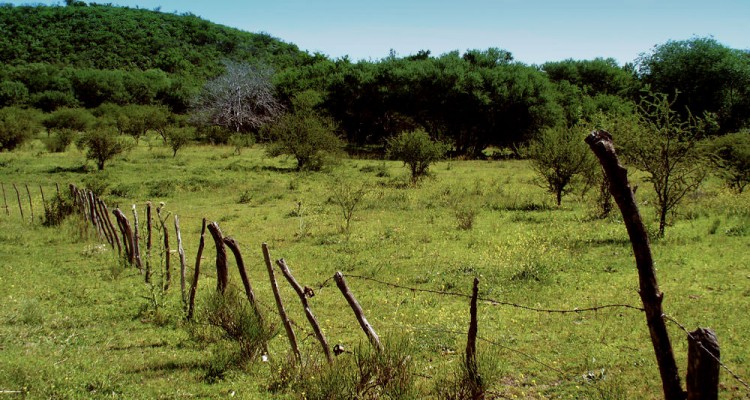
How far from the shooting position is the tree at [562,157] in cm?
2072

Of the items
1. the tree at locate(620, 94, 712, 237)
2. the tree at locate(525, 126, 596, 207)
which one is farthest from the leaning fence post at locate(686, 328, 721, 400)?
the tree at locate(525, 126, 596, 207)

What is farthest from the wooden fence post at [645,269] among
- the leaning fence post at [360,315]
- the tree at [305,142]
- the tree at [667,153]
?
the tree at [305,142]

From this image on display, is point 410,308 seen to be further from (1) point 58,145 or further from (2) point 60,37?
(2) point 60,37

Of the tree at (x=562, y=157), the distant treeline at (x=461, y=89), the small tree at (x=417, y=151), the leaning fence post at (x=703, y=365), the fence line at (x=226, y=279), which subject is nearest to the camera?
the leaning fence post at (x=703, y=365)

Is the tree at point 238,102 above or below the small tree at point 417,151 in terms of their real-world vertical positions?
above

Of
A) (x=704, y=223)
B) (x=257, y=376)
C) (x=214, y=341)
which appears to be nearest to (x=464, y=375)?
(x=257, y=376)

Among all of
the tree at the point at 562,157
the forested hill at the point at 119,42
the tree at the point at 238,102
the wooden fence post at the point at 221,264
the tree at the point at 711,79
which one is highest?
the forested hill at the point at 119,42

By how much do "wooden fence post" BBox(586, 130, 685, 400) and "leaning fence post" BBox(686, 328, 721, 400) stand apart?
381 mm

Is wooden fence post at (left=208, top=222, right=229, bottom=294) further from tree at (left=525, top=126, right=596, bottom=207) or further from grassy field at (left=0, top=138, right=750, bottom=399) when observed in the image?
tree at (left=525, top=126, right=596, bottom=207)

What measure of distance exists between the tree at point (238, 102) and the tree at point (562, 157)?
33709mm

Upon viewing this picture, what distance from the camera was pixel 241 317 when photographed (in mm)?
7145

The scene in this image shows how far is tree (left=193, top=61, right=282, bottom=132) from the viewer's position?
5112 centimetres

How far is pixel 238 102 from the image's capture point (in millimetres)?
51531

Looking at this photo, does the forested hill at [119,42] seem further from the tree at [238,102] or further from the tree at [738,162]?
the tree at [738,162]
